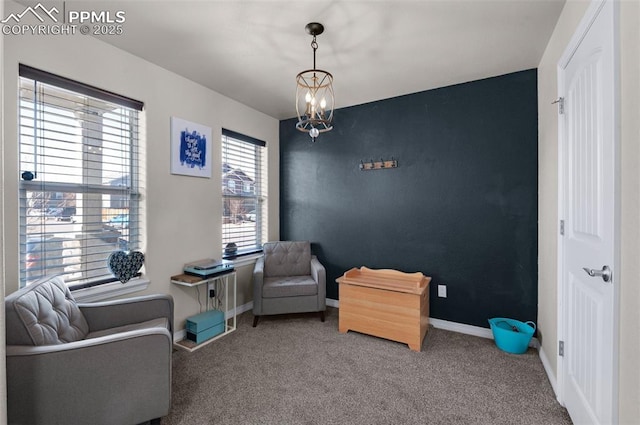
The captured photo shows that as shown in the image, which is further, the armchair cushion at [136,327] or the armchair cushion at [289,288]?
the armchair cushion at [289,288]

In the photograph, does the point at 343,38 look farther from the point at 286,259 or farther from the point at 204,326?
the point at 204,326

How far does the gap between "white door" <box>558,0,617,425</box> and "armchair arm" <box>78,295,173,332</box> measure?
2.61 m

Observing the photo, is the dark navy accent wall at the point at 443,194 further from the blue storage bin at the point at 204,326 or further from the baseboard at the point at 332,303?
the blue storage bin at the point at 204,326

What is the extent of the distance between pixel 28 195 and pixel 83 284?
718mm

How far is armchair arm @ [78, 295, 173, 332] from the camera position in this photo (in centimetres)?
195

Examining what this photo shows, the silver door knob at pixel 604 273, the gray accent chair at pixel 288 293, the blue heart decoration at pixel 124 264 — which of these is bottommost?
the gray accent chair at pixel 288 293

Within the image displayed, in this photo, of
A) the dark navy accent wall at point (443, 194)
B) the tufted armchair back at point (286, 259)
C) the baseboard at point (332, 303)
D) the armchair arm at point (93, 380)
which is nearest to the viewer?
the armchair arm at point (93, 380)

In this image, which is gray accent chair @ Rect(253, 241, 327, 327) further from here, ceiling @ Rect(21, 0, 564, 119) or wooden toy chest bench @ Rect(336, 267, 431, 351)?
ceiling @ Rect(21, 0, 564, 119)

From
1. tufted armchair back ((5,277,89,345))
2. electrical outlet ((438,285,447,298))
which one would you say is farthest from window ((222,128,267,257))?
electrical outlet ((438,285,447,298))

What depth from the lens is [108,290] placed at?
7.32 feet

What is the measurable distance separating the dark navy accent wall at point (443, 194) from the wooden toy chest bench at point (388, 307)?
40 cm

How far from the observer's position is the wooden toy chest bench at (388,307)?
256cm

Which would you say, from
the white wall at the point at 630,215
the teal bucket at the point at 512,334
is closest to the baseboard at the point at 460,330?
the teal bucket at the point at 512,334

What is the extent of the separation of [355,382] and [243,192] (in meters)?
2.47
